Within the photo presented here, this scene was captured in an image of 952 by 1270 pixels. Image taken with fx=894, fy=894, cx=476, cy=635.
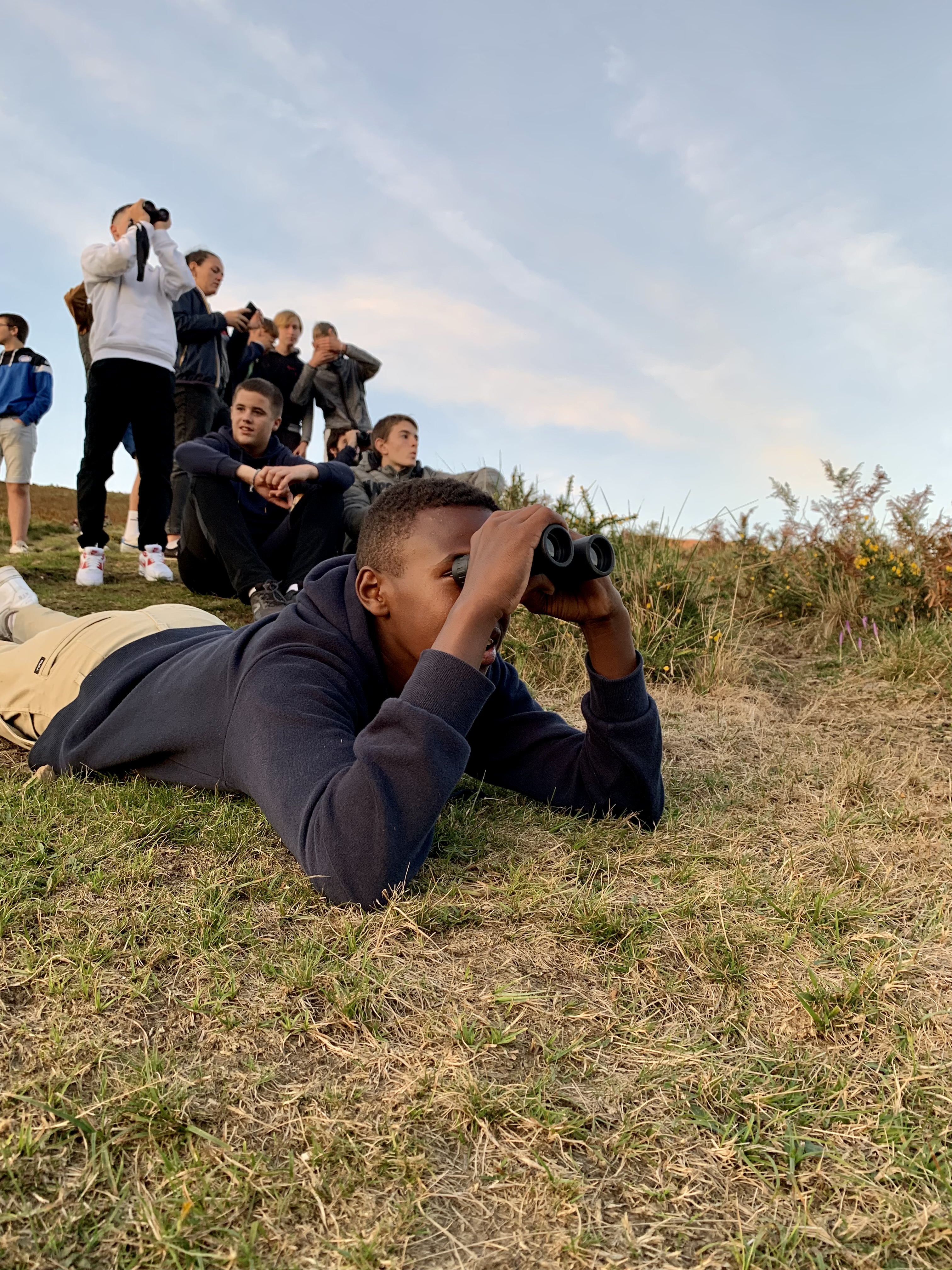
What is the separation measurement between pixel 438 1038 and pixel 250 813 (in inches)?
47.9

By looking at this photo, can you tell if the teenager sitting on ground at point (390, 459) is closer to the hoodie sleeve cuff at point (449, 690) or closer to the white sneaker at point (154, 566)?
the white sneaker at point (154, 566)

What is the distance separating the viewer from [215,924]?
6.63ft

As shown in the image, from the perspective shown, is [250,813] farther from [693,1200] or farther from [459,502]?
[693,1200]

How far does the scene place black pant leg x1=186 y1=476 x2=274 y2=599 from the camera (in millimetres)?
6074

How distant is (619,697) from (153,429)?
17.8ft

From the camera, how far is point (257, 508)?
21.5ft

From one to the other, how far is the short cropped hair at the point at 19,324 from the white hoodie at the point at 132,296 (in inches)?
74.3

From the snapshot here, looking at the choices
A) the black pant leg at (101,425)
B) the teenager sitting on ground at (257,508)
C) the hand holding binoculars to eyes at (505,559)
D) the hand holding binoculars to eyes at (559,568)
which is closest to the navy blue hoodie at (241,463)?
the teenager sitting on ground at (257,508)

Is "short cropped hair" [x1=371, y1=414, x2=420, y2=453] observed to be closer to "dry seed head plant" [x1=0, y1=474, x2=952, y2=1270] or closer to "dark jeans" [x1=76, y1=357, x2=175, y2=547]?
"dark jeans" [x1=76, y1=357, x2=175, y2=547]

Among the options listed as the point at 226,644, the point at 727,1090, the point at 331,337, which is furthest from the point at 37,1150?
the point at 331,337

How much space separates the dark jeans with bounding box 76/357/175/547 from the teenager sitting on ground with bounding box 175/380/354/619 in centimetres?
67

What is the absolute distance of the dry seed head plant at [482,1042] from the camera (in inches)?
49.7

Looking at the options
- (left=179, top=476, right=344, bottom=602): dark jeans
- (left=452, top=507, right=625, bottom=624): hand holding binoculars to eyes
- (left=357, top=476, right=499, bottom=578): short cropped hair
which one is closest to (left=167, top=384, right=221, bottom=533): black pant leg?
(left=179, top=476, right=344, bottom=602): dark jeans

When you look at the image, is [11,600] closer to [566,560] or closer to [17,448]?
[566,560]
